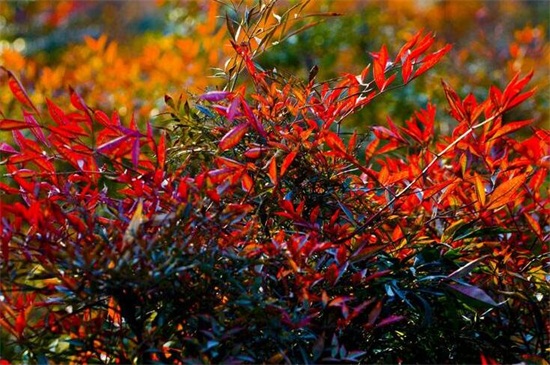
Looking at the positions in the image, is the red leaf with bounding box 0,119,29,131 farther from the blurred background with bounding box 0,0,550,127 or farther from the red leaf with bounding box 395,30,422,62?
the blurred background with bounding box 0,0,550,127

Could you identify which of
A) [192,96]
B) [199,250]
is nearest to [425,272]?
[199,250]

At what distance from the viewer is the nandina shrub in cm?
174

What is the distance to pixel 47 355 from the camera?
2.03m

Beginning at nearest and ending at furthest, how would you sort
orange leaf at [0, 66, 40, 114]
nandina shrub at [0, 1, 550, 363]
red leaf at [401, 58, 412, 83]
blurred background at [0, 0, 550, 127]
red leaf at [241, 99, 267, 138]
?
nandina shrub at [0, 1, 550, 363] → orange leaf at [0, 66, 40, 114] → red leaf at [241, 99, 267, 138] → red leaf at [401, 58, 412, 83] → blurred background at [0, 0, 550, 127]

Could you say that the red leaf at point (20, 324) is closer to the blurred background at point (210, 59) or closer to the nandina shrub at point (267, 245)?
the nandina shrub at point (267, 245)

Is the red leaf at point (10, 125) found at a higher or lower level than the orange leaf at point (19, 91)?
lower

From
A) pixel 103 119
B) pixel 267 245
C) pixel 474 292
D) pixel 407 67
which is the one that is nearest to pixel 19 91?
pixel 103 119

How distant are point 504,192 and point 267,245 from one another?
642 millimetres

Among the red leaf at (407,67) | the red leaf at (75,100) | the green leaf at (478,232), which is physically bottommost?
the green leaf at (478,232)

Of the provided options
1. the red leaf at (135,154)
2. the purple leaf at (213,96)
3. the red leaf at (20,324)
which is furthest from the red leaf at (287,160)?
the red leaf at (20,324)

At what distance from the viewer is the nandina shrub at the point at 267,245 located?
5.71 feet

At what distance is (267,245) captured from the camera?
5.93ft

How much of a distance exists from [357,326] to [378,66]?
68cm

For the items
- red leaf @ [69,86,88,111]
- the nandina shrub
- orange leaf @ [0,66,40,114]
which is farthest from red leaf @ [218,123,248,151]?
orange leaf @ [0,66,40,114]
